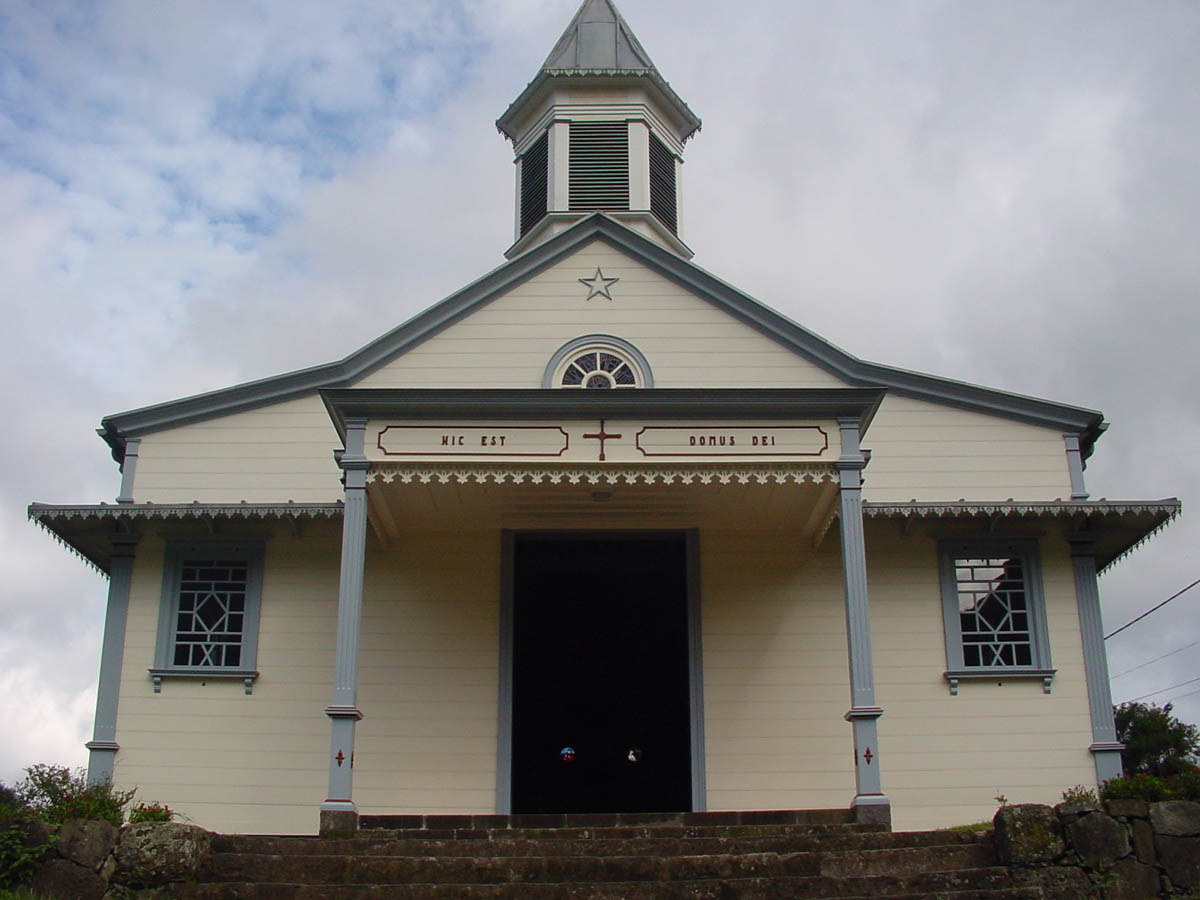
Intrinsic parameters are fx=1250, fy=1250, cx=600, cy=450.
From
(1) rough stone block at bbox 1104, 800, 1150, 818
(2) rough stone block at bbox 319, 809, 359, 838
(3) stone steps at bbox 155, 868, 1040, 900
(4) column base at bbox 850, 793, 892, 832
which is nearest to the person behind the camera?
(3) stone steps at bbox 155, 868, 1040, 900

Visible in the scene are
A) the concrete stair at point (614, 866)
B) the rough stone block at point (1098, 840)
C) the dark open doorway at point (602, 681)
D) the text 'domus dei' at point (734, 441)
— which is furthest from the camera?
the dark open doorway at point (602, 681)

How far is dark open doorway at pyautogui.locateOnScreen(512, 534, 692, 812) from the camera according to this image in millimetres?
16562

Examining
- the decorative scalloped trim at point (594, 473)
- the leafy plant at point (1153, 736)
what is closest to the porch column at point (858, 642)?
the decorative scalloped trim at point (594, 473)

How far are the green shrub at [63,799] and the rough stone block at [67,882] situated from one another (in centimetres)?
49

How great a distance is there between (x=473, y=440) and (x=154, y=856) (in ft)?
16.4

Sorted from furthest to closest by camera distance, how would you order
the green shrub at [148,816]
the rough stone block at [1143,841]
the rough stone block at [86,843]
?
1. the green shrub at [148,816]
2. the rough stone block at [1143,841]
3. the rough stone block at [86,843]

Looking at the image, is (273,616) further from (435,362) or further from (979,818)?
(979,818)

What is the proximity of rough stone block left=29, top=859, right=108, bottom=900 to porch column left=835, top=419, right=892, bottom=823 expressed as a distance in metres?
6.57

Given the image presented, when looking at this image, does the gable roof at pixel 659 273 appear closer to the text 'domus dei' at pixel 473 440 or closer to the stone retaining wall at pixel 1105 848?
the text 'domus dei' at pixel 473 440

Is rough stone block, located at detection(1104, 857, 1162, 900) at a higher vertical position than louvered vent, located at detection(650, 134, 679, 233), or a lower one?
lower

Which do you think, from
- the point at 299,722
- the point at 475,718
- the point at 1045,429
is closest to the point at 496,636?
the point at 475,718

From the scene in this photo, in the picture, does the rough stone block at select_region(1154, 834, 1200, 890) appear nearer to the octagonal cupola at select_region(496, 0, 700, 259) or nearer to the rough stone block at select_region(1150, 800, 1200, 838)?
the rough stone block at select_region(1150, 800, 1200, 838)

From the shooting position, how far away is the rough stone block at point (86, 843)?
9.87 metres

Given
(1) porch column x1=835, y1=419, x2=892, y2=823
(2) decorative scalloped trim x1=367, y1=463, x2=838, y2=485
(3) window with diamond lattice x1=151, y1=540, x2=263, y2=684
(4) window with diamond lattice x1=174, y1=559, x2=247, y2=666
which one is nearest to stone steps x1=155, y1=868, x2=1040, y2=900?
(1) porch column x1=835, y1=419, x2=892, y2=823
